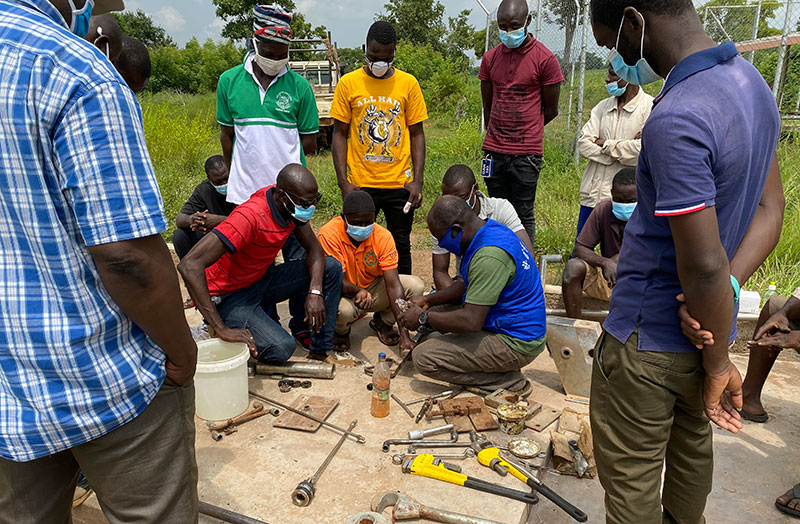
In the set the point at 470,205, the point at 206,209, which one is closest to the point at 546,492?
the point at 470,205

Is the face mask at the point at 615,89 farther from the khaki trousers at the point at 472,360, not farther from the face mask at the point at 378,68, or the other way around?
the khaki trousers at the point at 472,360

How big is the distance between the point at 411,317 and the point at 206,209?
2370 millimetres

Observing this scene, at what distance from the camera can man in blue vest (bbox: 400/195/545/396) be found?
338 cm

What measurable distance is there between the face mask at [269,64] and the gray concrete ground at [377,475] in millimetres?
2475

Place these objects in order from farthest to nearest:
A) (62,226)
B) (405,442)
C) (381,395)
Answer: (381,395)
(405,442)
(62,226)

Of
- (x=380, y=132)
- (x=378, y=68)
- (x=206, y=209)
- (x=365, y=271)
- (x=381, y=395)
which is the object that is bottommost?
(x=381, y=395)

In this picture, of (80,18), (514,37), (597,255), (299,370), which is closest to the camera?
(80,18)

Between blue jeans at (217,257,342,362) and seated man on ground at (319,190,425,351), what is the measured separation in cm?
15

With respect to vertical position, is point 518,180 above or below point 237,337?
above

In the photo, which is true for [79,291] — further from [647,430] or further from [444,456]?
[444,456]

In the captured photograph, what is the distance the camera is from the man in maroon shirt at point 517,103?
15.6ft

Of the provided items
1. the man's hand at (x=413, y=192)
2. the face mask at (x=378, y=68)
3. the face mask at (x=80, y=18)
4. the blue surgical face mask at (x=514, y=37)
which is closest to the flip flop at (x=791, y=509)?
the man's hand at (x=413, y=192)

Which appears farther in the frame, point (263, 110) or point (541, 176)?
point (541, 176)

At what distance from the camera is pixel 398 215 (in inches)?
195
